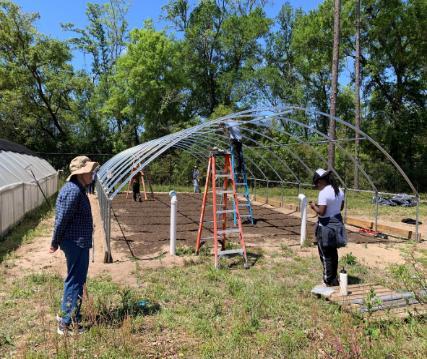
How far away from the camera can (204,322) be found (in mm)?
4293

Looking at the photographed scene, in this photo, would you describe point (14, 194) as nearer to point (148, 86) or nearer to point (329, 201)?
point (329, 201)

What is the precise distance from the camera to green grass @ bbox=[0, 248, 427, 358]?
3.53 m

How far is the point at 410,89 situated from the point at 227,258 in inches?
918

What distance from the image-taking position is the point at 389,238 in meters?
9.40

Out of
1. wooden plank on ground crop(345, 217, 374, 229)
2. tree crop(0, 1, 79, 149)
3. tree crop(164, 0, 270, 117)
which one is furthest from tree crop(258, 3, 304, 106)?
wooden plank on ground crop(345, 217, 374, 229)

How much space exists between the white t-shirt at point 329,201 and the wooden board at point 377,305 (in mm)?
973

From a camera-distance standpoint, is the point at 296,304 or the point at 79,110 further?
the point at 79,110

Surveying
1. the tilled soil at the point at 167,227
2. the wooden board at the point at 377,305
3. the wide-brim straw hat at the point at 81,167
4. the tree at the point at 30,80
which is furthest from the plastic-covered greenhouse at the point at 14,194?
the tree at the point at 30,80

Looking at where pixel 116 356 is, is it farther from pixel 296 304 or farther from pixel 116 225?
pixel 116 225

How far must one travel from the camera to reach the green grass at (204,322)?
11.6 feet


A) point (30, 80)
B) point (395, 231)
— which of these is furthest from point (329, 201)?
point (30, 80)

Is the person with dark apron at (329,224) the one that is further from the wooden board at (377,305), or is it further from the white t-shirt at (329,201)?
the wooden board at (377,305)

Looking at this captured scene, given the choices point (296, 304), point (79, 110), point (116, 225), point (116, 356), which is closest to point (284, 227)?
point (116, 225)

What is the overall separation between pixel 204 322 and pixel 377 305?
1775mm
